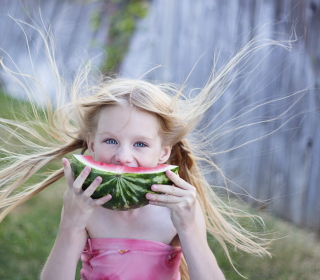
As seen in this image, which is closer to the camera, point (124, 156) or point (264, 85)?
point (124, 156)

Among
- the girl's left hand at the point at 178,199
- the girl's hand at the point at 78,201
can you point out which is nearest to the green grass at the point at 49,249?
the girl's hand at the point at 78,201

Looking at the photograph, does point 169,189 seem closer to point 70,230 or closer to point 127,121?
point 127,121

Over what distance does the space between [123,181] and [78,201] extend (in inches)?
11.2

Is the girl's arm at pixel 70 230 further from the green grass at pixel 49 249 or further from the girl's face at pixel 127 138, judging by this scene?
the green grass at pixel 49 249

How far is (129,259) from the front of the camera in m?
3.07

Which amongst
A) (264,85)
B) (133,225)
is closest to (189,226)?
(133,225)

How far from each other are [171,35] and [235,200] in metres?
2.59

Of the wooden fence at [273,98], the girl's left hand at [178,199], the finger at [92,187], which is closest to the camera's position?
the finger at [92,187]

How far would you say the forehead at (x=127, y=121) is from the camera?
285cm

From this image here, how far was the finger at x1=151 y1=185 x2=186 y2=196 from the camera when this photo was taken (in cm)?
268

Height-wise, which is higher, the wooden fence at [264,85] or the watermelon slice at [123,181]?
the wooden fence at [264,85]

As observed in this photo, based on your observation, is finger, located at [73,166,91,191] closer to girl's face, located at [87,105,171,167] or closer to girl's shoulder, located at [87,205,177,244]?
girl's face, located at [87,105,171,167]

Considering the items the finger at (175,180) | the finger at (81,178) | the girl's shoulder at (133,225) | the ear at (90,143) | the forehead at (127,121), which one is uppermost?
the forehead at (127,121)

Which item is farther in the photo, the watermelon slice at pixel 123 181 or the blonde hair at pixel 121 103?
the blonde hair at pixel 121 103
